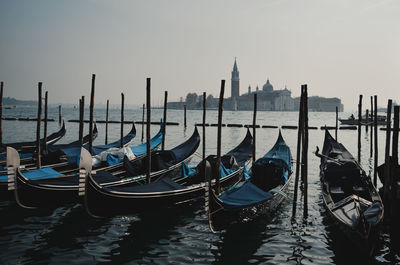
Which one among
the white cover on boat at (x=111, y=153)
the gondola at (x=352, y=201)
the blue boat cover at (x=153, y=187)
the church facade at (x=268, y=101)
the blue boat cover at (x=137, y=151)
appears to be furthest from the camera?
the church facade at (x=268, y=101)

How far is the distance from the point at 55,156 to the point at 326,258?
8745 millimetres

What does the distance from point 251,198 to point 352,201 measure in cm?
203

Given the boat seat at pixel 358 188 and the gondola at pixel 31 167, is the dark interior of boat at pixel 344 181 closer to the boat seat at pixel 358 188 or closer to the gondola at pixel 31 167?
the boat seat at pixel 358 188

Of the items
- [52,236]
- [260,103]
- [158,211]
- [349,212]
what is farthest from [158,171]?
[260,103]

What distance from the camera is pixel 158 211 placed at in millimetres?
8078

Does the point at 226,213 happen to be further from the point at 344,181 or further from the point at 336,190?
the point at 344,181

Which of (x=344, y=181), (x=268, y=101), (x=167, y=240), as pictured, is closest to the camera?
(x=167, y=240)

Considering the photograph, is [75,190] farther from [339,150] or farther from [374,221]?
[339,150]

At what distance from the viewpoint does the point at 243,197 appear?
6961 mm

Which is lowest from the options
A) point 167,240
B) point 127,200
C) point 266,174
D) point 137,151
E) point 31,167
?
point 167,240

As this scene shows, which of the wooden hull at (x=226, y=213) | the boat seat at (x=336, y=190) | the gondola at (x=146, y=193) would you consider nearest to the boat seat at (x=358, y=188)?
the boat seat at (x=336, y=190)

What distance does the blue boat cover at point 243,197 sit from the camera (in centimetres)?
651

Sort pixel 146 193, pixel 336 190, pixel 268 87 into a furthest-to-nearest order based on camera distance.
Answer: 1. pixel 268 87
2. pixel 336 190
3. pixel 146 193

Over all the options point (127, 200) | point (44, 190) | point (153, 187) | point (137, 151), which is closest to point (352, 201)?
point (153, 187)
